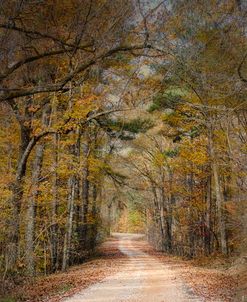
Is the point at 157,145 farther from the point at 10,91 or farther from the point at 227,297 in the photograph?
the point at 10,91

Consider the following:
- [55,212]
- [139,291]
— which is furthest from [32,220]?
[139,291]

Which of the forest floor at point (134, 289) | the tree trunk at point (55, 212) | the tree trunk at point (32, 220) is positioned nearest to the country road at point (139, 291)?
the forest floor at point (134, 289)

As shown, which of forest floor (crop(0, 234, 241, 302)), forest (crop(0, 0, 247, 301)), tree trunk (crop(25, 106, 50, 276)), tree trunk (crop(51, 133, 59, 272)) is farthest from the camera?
tree trunk (crop(51, 133, 59, 272))

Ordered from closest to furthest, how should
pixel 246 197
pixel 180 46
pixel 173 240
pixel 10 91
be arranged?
pixel 10 91
pixel 180 46
pixel 246 197
pixel 173 240

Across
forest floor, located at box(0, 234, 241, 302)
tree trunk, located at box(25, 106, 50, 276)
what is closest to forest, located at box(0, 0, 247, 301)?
tree trunk, located at box(25, 106, 50, 276)

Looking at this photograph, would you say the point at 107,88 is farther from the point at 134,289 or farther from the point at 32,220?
the point at 134,289

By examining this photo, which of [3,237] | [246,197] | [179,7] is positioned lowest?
[3,237]

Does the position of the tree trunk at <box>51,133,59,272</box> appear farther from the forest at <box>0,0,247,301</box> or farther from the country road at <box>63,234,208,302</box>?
the country road at <box>63,234,208,302</box>

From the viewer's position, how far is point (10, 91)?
8602 mm

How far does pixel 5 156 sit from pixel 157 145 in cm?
1380

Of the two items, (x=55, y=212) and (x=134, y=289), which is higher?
(x=55, y=212)

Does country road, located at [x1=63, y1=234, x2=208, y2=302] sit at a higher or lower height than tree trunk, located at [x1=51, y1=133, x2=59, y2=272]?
lower

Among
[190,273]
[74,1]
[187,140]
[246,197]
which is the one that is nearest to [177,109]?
[187,140]

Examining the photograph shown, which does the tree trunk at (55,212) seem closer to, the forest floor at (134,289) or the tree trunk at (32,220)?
the tree trunk at (32,220)
